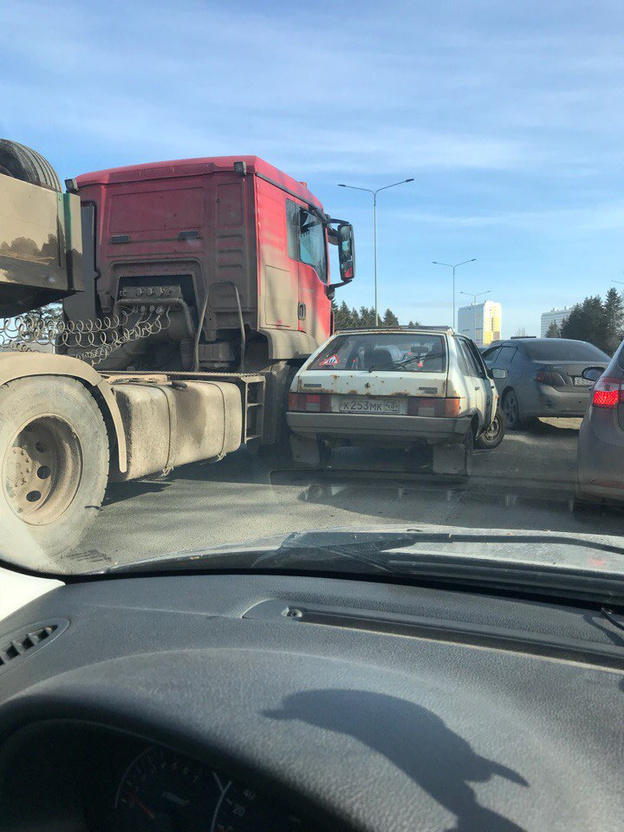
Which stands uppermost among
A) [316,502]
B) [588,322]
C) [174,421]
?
[588,322]

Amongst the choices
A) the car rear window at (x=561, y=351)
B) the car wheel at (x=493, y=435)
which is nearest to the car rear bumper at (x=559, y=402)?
the car rear window at (x=561, y=351)

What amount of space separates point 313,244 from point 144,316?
246cm

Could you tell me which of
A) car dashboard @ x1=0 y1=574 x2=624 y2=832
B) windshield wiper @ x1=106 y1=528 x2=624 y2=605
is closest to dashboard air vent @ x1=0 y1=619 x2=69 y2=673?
car dashboard @ x1=0 y1=574 x2=624 y2=832

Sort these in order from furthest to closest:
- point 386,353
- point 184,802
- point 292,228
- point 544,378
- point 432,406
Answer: point 544,378 → point 292,228 → point 386,353 → point 432,406 → point 184,802

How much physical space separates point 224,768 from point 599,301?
50837mm

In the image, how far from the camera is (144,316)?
772 centimetres

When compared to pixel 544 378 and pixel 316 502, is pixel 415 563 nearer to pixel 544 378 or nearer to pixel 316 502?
pixel 316 502

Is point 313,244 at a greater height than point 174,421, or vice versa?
point 313,244

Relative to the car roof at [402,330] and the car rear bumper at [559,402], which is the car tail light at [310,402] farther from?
the car rear bumper at [559,402]

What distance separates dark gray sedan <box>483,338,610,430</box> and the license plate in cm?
329

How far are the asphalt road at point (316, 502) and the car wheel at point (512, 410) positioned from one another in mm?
2933

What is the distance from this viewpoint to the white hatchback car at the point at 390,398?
259 inches

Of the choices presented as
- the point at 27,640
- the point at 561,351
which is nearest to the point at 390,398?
the point at 27,640

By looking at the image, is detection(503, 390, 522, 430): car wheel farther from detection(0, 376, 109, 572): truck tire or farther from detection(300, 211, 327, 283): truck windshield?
detection(0, 376, 109, 572): truck tire
